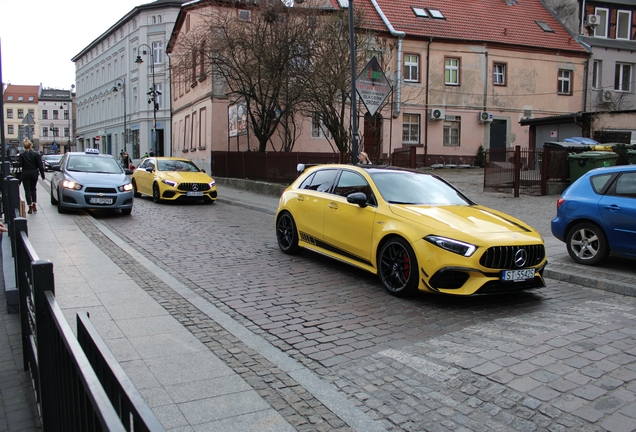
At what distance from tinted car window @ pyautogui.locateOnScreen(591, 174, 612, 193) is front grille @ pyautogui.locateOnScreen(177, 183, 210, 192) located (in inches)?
490

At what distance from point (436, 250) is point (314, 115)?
1442cm

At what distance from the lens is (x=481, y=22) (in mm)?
35906

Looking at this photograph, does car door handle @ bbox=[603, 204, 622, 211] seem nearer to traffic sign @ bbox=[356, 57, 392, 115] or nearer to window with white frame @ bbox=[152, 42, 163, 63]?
traffic sign @ bbox=[356, 57, 392, 115]

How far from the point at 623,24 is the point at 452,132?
47.7 ft

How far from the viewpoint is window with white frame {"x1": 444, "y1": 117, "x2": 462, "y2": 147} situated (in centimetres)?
3453

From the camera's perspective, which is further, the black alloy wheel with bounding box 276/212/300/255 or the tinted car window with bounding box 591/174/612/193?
the black alloy wheel with bounding box 276/212/300/255

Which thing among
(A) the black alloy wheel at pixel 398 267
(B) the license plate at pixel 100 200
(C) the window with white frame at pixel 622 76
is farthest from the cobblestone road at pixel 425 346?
(C) the window with white frame at pixel 622 76

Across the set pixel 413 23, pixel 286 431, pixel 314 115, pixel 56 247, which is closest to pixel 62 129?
pixel 413 23

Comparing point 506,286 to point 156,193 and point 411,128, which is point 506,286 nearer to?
point 156,193

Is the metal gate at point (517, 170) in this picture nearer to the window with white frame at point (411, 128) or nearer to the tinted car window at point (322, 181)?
the tinted car window at point (322, 181)

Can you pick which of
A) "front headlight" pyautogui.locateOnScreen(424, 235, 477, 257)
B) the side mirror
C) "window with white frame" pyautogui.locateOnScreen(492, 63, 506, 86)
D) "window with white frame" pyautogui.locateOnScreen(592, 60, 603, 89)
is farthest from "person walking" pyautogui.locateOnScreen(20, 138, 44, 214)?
"window with white frame" pyautogui.locateOnScreen(592, 60, 603, 89)

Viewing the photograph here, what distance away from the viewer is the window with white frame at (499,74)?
35.1 meters

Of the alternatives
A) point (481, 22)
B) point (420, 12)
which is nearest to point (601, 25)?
point (481, 22)

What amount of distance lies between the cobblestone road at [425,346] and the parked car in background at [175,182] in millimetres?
9491
